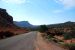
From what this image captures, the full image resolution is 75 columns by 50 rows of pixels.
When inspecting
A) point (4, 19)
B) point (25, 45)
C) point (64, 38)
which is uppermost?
point (4, 19)

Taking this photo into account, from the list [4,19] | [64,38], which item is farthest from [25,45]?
[4,19]

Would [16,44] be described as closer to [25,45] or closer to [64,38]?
[25,45]

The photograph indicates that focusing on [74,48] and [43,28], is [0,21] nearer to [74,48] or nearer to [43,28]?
[43,28]

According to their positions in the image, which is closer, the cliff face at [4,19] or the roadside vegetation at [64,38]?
the roadside vegetation at [64,38]

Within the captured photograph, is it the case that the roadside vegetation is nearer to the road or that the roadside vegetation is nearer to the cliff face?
the road

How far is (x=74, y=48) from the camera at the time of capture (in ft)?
59.3

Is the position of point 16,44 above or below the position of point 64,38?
above

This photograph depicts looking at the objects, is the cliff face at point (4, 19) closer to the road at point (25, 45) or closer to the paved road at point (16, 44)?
the paved road at point (16, 44)

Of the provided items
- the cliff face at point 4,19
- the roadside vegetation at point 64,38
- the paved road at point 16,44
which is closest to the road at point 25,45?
the paved road at point 16,44

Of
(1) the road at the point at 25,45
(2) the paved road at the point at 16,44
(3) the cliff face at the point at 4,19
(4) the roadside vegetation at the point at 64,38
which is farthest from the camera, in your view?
(3) the cliff face at the point at 4,19

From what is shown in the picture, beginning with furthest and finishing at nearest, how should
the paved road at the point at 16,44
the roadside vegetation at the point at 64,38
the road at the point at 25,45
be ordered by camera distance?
the roadside vegetation at the point at 64,38 < the road at the point at 25,45 < the paved road at the point at 16,44

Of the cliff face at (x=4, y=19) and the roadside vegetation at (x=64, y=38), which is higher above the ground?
the cliff face at (x=4, y=19)

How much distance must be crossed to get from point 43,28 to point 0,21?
1556 inches

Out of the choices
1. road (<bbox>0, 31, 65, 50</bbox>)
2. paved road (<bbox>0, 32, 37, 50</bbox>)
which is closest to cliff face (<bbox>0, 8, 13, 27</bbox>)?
paved road (<bbox>0, 32, 37, 50</bbox>)
